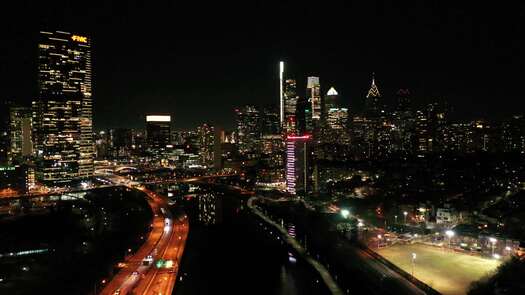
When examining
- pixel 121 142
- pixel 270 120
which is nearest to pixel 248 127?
pixel 270 120

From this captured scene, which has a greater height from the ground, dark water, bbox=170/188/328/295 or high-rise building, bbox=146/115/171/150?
high-rise building, bbox=146/115/171/150

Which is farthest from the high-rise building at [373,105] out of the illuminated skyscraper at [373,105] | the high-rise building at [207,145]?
the high-rise building at [207,145]

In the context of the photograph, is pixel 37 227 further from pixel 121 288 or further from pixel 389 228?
pixel 389 228

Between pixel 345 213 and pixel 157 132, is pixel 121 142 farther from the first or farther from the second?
pixel 345 213

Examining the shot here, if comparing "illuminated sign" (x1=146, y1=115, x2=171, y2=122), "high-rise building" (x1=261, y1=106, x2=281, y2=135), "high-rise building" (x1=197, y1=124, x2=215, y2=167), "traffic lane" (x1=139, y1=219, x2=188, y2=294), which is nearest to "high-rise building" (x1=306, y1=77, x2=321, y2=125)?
"high-rise building" (x1=261, y1=106, x2=281, y2=135)

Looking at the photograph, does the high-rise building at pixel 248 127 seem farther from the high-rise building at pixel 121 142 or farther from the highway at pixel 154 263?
the highway at pixel 154 263

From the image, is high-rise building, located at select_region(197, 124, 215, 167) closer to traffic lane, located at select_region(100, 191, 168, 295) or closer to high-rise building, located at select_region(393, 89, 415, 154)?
high-rise building, located at select_region(393, 89, 415, 154)

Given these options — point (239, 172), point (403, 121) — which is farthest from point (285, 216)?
point (403, 121)
